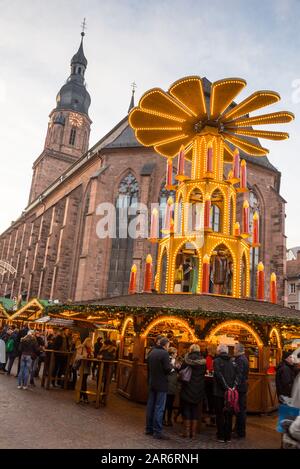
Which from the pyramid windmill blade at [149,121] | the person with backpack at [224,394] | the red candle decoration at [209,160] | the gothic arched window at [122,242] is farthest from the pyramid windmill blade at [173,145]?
the gothic arched window at [122,242]

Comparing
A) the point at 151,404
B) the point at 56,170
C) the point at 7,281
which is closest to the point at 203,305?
the point at 151,404

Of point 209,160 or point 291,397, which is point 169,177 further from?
point 291,397

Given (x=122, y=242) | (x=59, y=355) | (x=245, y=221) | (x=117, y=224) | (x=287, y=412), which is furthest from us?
(x=117, y=224)

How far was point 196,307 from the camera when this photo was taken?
32.5ft

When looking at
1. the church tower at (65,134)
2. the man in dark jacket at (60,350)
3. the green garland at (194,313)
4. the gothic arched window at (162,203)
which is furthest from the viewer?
the church tower at (65,134)

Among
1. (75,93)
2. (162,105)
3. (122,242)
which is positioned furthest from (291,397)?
(75,93)

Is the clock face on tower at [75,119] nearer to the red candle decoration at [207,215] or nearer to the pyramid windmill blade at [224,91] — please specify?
the pyramid windmill blade at [224,91]

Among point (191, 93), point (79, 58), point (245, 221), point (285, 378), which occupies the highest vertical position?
point (79, 58)

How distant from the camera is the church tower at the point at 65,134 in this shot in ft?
201

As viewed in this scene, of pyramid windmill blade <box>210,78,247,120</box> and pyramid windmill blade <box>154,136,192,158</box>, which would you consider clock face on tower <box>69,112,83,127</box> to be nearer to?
pyramid windmill blade <box>154,136,192,158</box>

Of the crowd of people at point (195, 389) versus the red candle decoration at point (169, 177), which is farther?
the red candle decoration at point (169, 177)

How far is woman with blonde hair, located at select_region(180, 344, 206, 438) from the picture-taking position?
7.49m

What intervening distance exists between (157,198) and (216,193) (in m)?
13.4

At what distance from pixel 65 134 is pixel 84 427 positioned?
192ft
